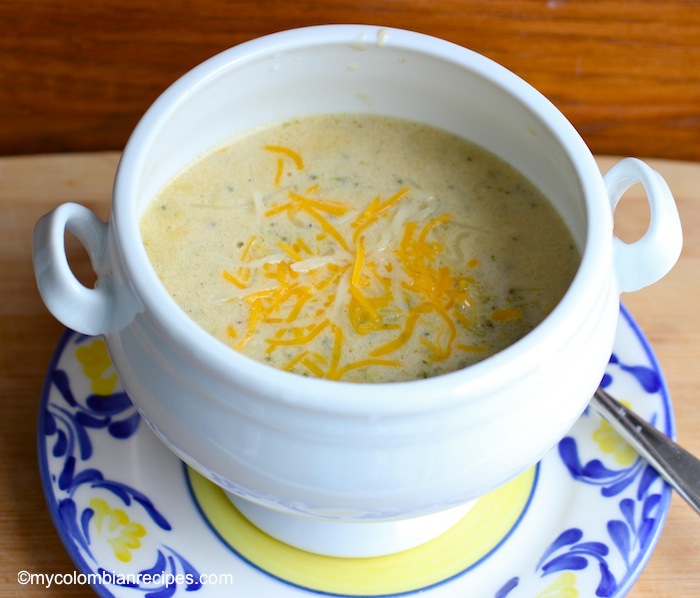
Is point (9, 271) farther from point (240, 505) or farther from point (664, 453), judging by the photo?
point (664, 453)

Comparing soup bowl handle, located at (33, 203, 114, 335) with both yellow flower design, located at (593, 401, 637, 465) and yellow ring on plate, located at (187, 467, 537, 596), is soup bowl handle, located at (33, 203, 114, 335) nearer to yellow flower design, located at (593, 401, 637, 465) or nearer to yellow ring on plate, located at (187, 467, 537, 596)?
yellow ring on plate, located at (187, 467, 537, 596)

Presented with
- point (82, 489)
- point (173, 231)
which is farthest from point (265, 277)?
point (82, 489)

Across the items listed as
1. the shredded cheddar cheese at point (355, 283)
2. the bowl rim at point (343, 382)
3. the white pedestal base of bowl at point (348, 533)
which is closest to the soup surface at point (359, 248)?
the shredded cheddar cheese at point (355, 283)

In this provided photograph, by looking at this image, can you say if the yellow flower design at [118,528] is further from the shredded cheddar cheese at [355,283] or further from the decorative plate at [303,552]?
the shredded cheddar cheese at [355,283]

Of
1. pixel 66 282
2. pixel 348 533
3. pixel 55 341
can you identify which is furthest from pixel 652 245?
pixel 55 341

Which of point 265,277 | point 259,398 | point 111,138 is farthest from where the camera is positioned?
point 111,138

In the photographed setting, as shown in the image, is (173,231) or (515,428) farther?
(173,231)
